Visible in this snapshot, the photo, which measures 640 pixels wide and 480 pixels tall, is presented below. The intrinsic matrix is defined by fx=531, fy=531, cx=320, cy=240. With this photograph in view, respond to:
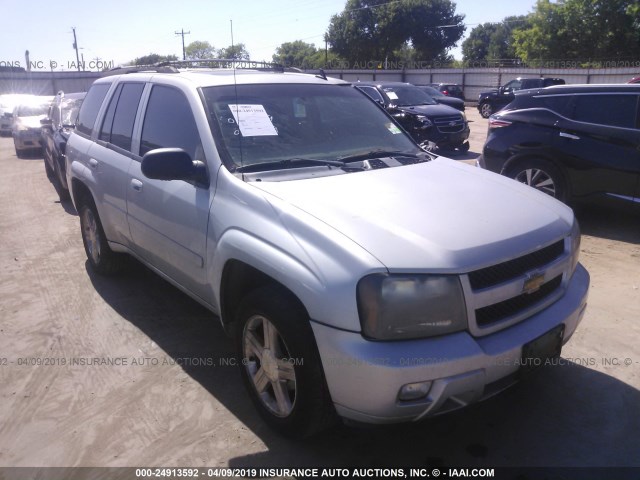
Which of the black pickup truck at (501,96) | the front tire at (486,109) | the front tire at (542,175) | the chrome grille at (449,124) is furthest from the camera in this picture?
the front tire at (486,109)

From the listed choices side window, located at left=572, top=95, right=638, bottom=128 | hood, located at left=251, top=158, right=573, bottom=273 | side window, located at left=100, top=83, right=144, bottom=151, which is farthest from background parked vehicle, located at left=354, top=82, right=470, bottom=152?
hood, located at left=251, top=158, right=573, bottom=273

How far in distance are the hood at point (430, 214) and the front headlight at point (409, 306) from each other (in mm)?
65

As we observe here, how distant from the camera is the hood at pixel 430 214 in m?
2.34

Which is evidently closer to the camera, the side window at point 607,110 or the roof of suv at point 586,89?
the side window at point 607,110

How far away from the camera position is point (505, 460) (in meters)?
2.66

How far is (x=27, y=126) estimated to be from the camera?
15.1 metres

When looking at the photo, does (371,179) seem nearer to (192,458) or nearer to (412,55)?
(192,458)

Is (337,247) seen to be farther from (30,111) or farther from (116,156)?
(30,111)

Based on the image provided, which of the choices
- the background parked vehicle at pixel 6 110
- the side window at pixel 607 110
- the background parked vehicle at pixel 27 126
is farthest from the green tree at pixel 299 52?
the side window at pixel 607 110

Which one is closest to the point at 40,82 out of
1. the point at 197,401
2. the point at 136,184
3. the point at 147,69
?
the point at 147,69

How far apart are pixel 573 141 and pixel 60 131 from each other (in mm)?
7687

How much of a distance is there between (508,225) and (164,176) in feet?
6.23

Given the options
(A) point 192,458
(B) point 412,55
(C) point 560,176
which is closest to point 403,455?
(A) point 192,458

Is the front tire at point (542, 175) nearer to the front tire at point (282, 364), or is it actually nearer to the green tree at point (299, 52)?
the front tire at point (282, 364)
